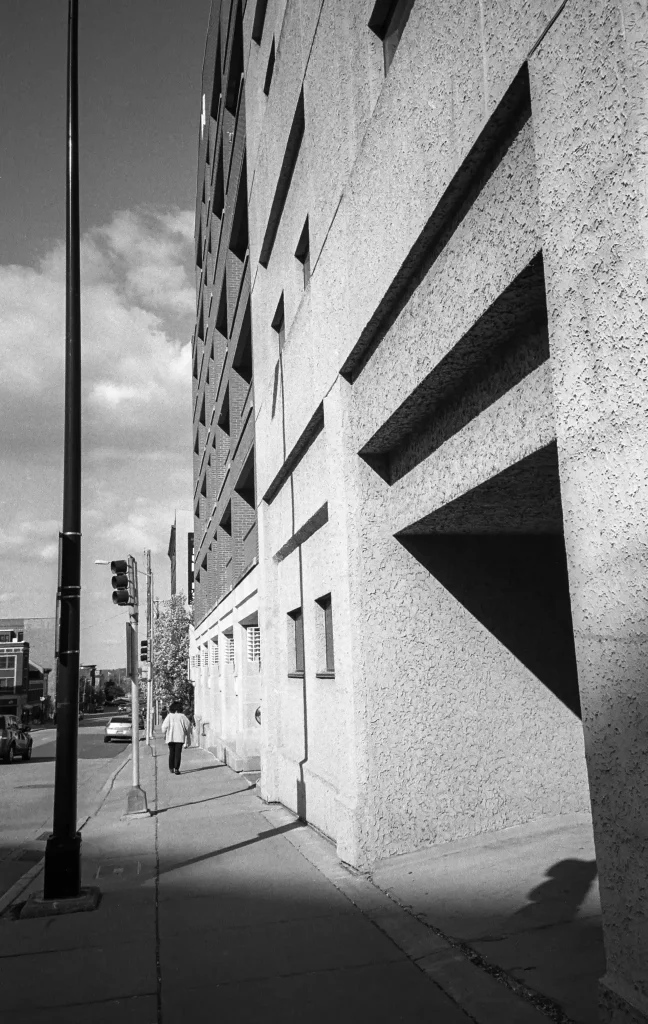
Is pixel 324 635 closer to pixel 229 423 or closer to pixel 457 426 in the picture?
pixel 457 426

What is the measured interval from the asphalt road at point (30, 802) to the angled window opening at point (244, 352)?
1030 centimetres

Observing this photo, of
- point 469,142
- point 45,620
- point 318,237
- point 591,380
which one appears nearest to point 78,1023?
point 591,380

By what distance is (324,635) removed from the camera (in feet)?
34.6

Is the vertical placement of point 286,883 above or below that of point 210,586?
below

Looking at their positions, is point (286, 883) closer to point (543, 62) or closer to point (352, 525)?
point (352, 525)

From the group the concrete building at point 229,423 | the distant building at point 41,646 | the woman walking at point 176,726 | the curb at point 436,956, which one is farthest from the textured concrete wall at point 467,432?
the distant building at point 41,646

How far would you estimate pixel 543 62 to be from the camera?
410 cm

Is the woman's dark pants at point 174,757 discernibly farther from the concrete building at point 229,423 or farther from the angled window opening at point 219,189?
the angled window opening at point 219,189

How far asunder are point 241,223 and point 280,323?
267 inches

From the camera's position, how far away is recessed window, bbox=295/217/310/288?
36.3 feet

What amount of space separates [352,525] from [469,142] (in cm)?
380

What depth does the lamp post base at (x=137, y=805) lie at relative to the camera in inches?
515

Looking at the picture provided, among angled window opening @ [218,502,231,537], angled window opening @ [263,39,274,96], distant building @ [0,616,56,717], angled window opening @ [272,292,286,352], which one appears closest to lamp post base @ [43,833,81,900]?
angled window opening @ [272,292,286,352]

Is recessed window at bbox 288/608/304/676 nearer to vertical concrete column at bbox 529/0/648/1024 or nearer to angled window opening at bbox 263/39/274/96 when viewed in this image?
vertical concrete column at bbox 529/0/648/1024
